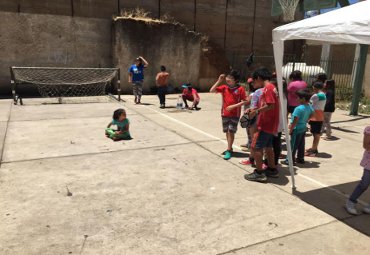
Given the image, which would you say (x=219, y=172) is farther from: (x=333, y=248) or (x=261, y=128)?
(x=333, y=248)

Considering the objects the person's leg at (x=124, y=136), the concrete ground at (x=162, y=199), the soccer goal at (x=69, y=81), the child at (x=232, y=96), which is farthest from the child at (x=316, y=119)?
the soccer goal at (x=69, y=81)

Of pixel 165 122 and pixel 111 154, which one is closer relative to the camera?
pixel 111 154

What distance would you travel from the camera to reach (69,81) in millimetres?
14266

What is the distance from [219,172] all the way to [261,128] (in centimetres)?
111

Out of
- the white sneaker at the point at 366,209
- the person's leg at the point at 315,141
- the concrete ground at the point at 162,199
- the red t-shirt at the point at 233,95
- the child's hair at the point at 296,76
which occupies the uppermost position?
the child's hair at the point at 296,76

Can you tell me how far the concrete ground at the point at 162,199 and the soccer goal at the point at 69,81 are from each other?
601 centimetres

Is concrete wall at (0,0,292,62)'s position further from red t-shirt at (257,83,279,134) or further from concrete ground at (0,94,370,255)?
red t-shirt at (257,83,279,134)

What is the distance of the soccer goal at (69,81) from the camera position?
13453 millimetres

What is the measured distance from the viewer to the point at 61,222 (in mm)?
3908

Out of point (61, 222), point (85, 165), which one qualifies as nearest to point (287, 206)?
point (61, 222)

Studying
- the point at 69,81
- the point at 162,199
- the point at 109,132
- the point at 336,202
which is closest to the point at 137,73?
the point at 69,81

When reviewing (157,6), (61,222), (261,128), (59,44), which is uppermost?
(157,6)

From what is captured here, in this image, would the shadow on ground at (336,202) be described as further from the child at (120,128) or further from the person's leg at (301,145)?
the child at (120,128)

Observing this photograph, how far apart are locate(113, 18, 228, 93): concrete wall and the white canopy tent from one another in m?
11.0
